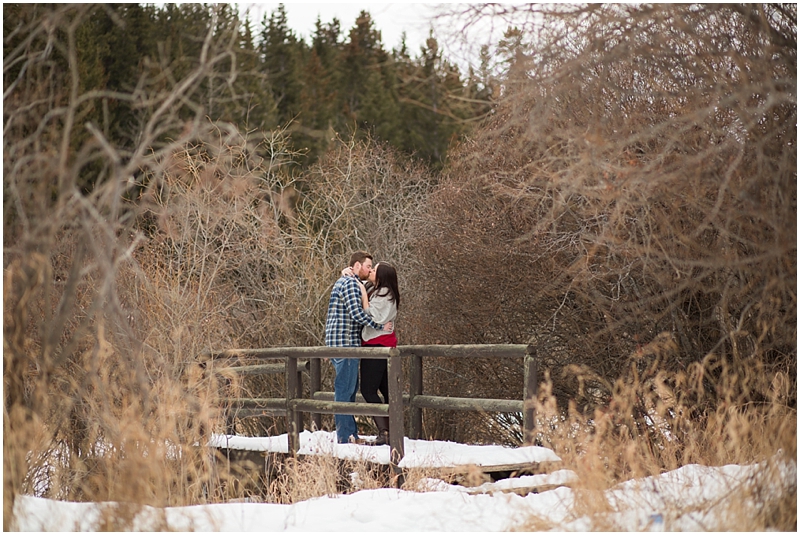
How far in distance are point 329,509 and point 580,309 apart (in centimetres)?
450

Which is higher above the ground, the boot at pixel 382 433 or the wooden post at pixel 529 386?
the wooden post at pixel 529 386

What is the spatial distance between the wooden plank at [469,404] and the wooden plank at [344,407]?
25.0 inches

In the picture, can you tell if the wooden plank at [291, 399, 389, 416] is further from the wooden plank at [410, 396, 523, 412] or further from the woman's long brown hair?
the woman's long brown hair

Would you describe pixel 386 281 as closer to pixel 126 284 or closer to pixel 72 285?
pixel 72 285

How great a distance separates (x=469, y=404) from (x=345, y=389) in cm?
117

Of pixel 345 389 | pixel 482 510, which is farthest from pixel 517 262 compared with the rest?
pixel 482 510

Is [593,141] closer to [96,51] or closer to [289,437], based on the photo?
[289,437]

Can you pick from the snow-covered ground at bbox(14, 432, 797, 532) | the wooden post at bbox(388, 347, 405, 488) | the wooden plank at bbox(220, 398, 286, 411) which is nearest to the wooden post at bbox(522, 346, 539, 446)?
the snow-covered ground at bbox(14, 432, 797, 532)

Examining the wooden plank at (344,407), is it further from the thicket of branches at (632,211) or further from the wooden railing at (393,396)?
the thicket of branches at (632,211)

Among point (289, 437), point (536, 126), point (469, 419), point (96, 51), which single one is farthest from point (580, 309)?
point (96, 51)

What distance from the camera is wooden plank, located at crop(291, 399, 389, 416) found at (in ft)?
25.1

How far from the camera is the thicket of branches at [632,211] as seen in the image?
16.2 ft

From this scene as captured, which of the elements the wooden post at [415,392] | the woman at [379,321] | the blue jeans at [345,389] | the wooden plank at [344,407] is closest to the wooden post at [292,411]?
the wooden plank at [344,407]

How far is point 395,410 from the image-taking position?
7.52 meters
